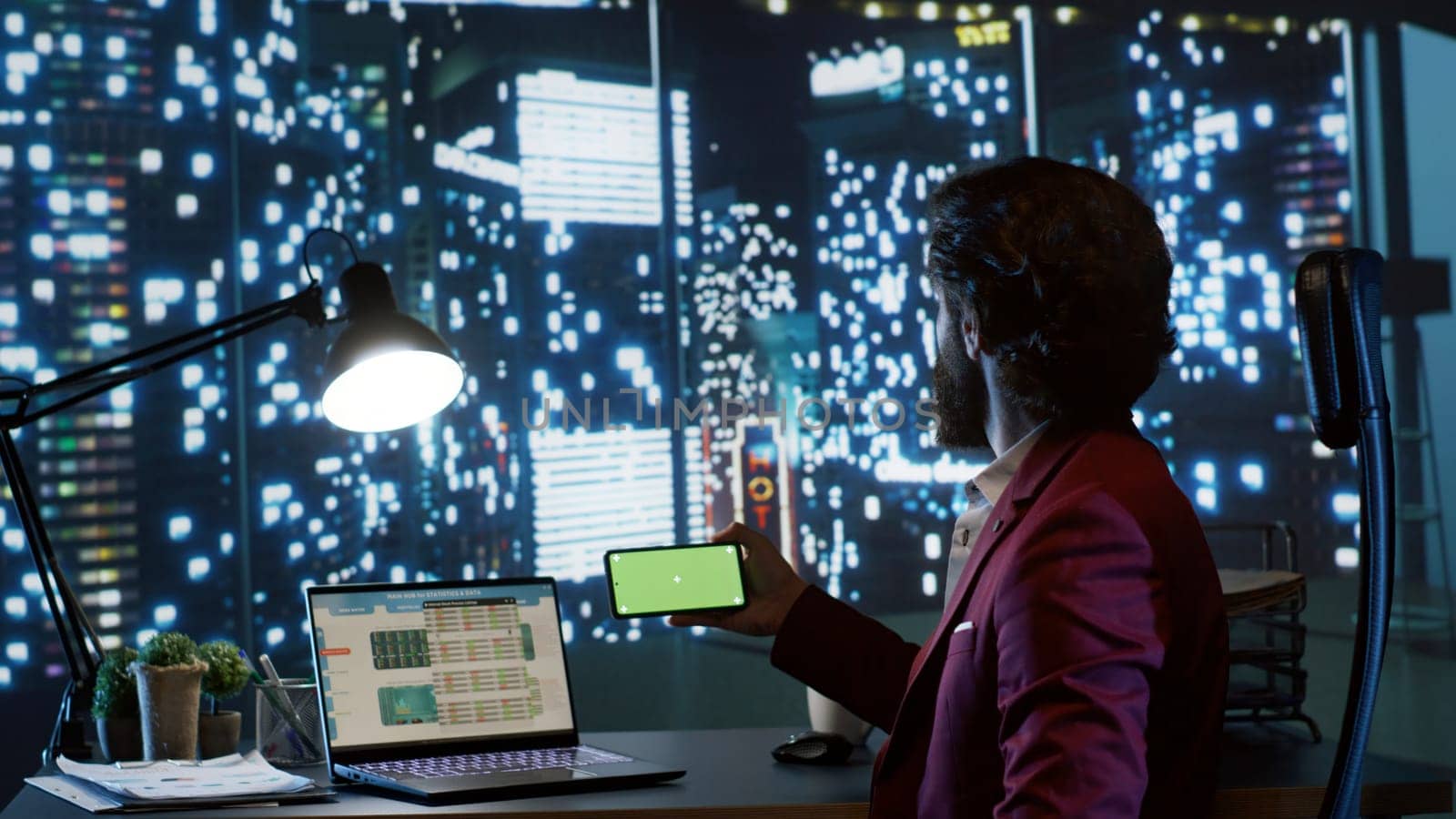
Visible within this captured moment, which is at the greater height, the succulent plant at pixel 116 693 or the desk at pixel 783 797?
the succulent plant at pixel 116 693

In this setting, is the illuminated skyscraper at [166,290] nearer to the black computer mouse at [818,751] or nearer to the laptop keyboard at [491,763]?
the laptop keyboard at [491,763]

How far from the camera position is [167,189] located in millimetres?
3340

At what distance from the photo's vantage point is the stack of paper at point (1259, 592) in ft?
5.99

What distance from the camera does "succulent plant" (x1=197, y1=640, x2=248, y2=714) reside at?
1836 mm

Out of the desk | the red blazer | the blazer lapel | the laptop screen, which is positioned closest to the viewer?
the red blazer

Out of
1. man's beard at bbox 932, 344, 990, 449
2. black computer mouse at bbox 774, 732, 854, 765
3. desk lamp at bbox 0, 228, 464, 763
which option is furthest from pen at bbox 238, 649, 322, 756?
man's beard at bbox 932, 344, 990, 449

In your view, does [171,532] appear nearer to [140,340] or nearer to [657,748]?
[140,340]

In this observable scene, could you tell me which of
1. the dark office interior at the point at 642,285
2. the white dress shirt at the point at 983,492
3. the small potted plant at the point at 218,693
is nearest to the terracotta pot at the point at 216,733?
the small potted plant at the point at 218,693

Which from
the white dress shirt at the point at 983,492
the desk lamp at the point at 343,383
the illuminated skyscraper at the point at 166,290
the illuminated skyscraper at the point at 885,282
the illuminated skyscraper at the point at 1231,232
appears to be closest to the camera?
the white dress shirt at the point at 983,492

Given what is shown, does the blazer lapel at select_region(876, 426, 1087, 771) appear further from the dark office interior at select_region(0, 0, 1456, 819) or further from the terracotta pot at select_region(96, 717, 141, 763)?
the dark office interior at select_region(0, 0, 1456, 819)

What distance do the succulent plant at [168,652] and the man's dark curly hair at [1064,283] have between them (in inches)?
47.5

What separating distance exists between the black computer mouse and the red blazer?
581 mm

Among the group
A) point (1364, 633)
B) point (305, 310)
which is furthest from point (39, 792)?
point (1364, 633)

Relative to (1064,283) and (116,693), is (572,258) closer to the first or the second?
(116,693)
